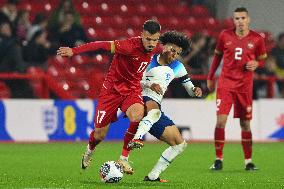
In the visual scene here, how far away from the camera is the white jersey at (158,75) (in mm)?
10375

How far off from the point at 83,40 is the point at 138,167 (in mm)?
7828

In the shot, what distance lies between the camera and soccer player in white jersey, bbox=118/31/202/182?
10086 millimetres

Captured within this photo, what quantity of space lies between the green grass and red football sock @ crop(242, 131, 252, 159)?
222 mm

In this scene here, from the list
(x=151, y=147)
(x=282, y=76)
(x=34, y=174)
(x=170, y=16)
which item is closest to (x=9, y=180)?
(x=34, y=174)

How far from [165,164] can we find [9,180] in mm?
1687

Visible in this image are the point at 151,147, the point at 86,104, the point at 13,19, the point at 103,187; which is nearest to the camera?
the point at 103,187

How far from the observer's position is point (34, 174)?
36.5ft

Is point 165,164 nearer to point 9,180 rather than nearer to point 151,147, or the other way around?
point 9,180

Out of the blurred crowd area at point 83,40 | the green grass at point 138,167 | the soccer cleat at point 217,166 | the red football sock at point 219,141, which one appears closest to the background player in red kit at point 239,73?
the red football sock at point 219,141

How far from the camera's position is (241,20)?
12.9m

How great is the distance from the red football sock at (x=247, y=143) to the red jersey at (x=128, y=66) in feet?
8.15

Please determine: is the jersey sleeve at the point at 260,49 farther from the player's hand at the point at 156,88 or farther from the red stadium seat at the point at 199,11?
the red stadium seat at the point at 199,11

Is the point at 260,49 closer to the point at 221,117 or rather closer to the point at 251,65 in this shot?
the point at 251,65

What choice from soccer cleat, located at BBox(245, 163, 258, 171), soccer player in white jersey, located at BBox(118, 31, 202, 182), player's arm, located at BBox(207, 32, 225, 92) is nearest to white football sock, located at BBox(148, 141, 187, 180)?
soccer player in white jersey, located at BBox(118, 31, 202, 182)
